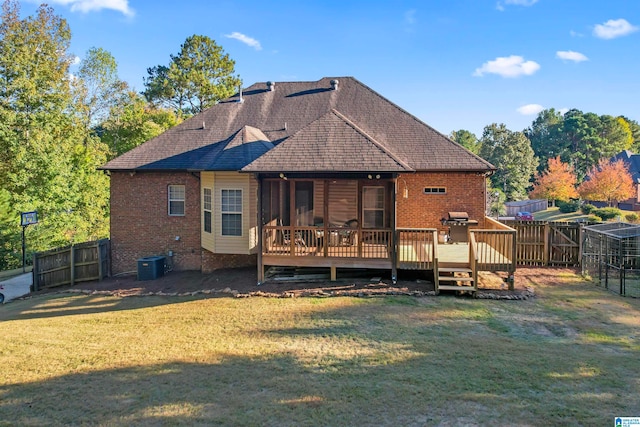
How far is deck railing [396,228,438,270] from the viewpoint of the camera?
37.2 ft

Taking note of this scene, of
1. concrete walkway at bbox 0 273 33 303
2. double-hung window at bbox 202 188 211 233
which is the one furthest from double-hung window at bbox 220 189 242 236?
concrete walkway at bbox 0 273 33 303

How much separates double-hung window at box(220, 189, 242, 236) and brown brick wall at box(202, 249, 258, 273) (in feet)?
4.83

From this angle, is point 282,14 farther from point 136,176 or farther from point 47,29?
point 47,29

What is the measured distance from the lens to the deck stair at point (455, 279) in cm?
1062

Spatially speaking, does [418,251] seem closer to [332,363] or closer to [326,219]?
[326,219]

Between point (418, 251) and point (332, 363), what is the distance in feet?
20.8

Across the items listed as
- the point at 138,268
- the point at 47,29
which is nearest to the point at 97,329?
the point at 138,268

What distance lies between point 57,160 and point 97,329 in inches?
721

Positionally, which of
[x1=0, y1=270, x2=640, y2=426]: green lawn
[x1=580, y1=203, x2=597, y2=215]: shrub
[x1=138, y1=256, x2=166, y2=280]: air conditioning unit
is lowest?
[x1=0, y1=270, x2=640, y2=426]: green lawn

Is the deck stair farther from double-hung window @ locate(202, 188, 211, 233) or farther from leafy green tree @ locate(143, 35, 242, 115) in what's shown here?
leafy green tree @ locate(143, 35, 242, 115)

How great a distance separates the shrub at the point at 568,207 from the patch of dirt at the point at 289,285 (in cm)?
3221

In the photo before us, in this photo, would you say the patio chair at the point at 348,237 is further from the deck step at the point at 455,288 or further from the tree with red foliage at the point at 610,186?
the tree with red foliage at the point at 610,186

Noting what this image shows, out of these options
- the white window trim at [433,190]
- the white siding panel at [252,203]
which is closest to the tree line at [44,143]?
the white siding panel at [252,203]

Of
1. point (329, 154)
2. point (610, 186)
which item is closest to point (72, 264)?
point (329, 154)
